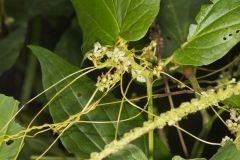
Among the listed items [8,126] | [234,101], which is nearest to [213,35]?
[234,101]

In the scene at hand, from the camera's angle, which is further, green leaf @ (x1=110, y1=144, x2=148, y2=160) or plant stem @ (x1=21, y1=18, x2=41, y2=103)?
plant stem @ (x1=21, y1=18, x2=41, y2=103)

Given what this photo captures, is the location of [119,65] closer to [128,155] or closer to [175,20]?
[128,155]

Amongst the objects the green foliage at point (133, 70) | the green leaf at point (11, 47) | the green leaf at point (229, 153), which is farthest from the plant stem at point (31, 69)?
the green leaf at point (229, 153)

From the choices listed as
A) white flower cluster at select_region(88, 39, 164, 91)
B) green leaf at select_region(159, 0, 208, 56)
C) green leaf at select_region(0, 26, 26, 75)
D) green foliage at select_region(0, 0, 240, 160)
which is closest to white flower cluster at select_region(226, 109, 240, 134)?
green foliage at select_region(0, 0, 240, 160)

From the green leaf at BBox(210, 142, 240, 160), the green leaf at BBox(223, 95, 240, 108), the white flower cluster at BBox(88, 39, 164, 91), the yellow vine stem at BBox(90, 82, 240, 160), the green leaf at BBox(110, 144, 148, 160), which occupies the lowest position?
the green leaf at BBox(210, 142, 240, 160)

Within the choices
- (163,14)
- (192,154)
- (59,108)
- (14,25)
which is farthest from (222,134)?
(14,25)

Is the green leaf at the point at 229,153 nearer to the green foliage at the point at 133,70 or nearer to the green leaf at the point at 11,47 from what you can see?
the green foliage at the point at 133,70

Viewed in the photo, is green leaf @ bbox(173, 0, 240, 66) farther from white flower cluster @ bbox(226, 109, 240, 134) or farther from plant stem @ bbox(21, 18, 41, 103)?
plant stem @ bbox(21, 18, 41, 103)
